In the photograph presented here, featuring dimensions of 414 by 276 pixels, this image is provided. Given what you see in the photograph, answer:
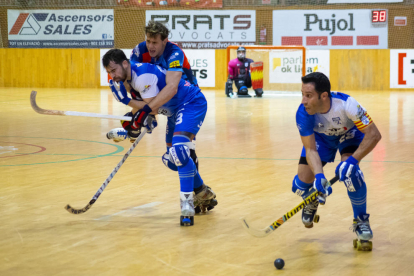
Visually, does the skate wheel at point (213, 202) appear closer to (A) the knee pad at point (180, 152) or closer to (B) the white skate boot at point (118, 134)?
(A) the knee pad at point (180, 152)

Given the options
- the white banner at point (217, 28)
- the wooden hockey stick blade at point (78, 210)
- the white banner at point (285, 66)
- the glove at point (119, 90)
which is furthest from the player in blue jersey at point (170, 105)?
the white banner at point (217, 28)

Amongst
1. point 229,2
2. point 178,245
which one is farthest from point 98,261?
point 229,2

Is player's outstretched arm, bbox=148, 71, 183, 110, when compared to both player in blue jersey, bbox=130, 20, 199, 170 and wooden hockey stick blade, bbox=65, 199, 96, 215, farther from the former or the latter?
wooden hockey stick blade, bbox=65, 199, 96, 215

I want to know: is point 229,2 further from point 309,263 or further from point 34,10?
point 309,263

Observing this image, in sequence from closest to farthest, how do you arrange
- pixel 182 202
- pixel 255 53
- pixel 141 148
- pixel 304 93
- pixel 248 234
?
pixel 304 93
pixel 248 234
pixel 182 202
pixel 141 148
pixel 255 53

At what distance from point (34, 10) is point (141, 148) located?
17.1m

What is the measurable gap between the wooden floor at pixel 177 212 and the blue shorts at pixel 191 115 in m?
0.72

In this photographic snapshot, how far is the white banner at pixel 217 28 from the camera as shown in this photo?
2330cm

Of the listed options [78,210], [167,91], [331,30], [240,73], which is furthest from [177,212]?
[331,30]

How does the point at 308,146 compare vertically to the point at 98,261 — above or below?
above

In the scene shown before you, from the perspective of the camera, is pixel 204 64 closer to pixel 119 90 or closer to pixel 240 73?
pixel 240 73

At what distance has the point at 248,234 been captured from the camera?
14.0 feet

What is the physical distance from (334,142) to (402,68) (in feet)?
59.1

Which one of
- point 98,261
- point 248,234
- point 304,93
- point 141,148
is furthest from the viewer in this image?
point 141,148
